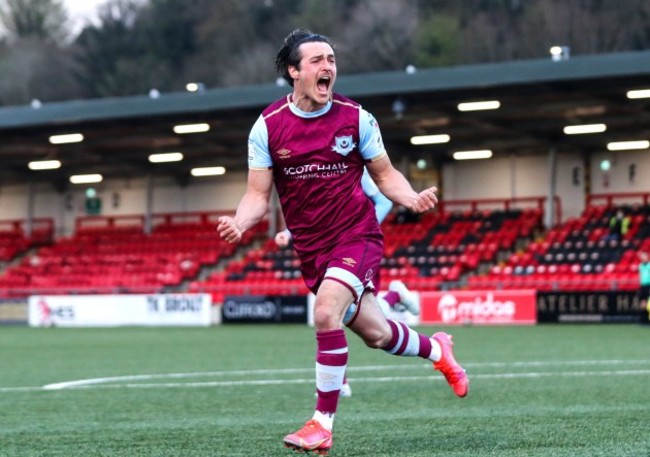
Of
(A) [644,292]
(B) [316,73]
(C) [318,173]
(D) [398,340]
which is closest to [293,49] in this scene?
(B) [316,73]

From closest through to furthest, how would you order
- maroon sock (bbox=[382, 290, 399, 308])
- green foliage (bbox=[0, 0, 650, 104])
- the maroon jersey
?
the maroon jersey
maroon sock (bbox=[382, 290, 399, 308])
green foliage (bbox=[0, 0, 650, 104])

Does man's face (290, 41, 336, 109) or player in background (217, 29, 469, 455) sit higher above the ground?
man's face (290, 41, 336, 109)

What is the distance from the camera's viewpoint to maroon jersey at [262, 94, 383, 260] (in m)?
6.89

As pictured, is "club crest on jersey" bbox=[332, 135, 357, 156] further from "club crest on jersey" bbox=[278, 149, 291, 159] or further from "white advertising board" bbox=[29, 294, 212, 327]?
"white advertising board" bbox=[29, 294, 212, 327]

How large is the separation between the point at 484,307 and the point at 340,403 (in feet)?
68.3

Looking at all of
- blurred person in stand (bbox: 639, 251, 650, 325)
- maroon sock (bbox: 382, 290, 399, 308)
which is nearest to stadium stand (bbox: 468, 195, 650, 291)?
blurred person in stand (bbox: 639, 251, 650, 325)

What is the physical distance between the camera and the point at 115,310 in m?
35.1

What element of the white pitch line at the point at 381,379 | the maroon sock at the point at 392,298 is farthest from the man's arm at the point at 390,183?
the white pitch line at the point at 381,379

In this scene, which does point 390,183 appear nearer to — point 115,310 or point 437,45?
point 115,310

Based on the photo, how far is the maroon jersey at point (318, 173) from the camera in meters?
6.89

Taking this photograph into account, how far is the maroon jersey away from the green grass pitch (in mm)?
1138

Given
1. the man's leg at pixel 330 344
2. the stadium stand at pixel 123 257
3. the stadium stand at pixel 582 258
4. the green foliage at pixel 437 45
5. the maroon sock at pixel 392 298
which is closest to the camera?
the man's leg at pixel 330 344

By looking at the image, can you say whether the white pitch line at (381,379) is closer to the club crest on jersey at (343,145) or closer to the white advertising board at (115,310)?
the club crest on jersey at (343,145)

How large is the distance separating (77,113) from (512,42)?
3922cm
